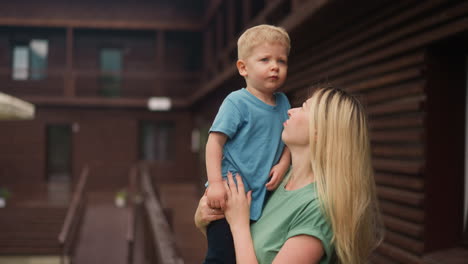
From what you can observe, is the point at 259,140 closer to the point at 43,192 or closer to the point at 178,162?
the point at 43,192

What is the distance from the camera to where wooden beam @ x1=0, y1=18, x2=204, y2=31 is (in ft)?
50.3

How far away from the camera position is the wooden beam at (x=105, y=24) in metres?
15.3

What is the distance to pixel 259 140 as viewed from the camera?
127 cm

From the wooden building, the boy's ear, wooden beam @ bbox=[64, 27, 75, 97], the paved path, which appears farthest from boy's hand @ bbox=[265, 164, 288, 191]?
wooden beam @ bbox=[64, 27, 75, 97]

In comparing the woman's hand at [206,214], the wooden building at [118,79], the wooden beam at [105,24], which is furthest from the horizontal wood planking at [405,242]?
the wooden beam at [105,24]

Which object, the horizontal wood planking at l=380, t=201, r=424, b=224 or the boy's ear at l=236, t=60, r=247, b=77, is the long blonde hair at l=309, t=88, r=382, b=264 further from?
the horizontal wood planking at l=380, t=201, r=424, b=224

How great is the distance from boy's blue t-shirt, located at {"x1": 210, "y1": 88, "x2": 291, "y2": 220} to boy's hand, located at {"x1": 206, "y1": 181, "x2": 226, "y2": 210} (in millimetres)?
82

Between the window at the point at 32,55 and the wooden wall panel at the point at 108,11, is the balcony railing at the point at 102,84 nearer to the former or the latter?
the window at the point at 32,55

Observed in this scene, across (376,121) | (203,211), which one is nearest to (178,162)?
(376,121)

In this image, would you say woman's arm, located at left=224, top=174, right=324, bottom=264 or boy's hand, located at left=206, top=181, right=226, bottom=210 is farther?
boy's hand, located at left=206, top=181, right=226, bottom=210

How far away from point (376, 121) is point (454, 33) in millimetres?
1280

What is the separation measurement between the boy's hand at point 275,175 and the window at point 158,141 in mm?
15651

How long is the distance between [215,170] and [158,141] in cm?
1583

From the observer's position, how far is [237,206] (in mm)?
1209
